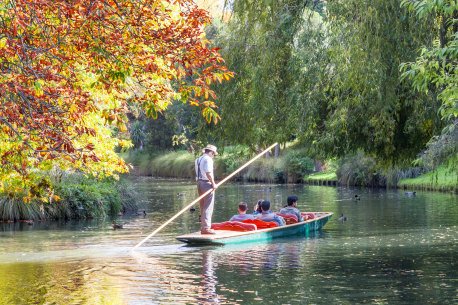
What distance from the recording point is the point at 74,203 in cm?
2105

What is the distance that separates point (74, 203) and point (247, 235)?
8.83 meters

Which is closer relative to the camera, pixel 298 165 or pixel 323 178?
pixel 323 178

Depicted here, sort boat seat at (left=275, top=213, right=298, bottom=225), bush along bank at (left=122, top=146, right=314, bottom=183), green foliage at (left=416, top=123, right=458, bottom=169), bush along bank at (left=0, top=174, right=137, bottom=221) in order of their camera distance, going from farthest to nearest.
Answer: bush along bank at (left=122, top=146, right=314, bottom=183) < bush along bank at (left=0, top=174, right=137, bottom=221) < boat seat at (left=275, top=213, right=298, bottom=225) < green foliage at (left=416, top=123, right=458, bottom=169)

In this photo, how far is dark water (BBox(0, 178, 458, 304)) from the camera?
8539 mm

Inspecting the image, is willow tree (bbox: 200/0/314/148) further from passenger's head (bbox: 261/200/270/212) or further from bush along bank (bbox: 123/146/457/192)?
bush along bank (bbox: 123/146/457/192)

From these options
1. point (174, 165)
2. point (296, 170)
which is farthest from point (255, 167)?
point (174, 165)

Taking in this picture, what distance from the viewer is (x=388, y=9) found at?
10758 millimetres

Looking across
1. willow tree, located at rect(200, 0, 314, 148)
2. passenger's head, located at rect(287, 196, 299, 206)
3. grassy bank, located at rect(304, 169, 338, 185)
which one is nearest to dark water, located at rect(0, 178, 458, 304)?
passenger's head, located at rect(287, 196, 299, 206)

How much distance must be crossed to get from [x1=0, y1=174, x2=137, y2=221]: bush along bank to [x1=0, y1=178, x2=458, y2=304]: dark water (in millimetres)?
675

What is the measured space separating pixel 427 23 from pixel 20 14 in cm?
691

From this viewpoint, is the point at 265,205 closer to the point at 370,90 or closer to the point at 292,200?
the point at 292,200

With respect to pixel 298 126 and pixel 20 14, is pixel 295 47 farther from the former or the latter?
pixel 20 14

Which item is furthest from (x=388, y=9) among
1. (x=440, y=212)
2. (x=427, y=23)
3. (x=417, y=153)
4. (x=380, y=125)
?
(x=440, y=212)

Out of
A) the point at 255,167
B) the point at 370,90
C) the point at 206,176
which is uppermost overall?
Answer: the point at 370,90
